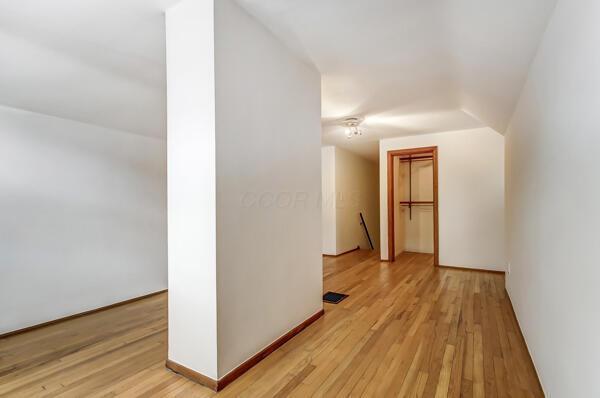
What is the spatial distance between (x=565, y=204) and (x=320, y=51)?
6.54 feet

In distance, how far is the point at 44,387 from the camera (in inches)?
72.2

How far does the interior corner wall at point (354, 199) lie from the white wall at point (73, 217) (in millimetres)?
3728

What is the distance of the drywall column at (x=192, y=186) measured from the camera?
1.72 metres

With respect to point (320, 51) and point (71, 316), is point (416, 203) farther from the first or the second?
point (71, 316)

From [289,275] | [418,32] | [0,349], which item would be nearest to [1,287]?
[0,349]

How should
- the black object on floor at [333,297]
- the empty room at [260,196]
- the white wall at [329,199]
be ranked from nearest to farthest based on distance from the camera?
1. the empty room at [260,196]
2. the black object on floor at [333,297]
3. the white wall at [329,199]

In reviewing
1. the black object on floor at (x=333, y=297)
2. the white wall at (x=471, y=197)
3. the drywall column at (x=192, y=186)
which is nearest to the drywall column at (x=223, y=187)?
the drywall column at (x=192, y=186)

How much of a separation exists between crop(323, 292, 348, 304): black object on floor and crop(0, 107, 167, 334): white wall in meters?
2.33

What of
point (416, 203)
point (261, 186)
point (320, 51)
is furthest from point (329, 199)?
point (261, 186)

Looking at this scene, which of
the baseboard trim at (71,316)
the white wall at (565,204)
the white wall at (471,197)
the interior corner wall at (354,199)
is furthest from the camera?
the interior corner wall at (354,199)

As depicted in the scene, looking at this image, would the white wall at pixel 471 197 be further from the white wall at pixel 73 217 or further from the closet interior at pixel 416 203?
the white wall at pixel 73 217

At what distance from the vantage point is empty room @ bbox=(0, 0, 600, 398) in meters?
1.59

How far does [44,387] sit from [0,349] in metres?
1.08

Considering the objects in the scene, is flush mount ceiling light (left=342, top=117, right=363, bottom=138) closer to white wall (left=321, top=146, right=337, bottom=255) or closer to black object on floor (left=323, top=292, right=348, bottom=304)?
white wall (left=321, top=146, right=337, bottom=255)
